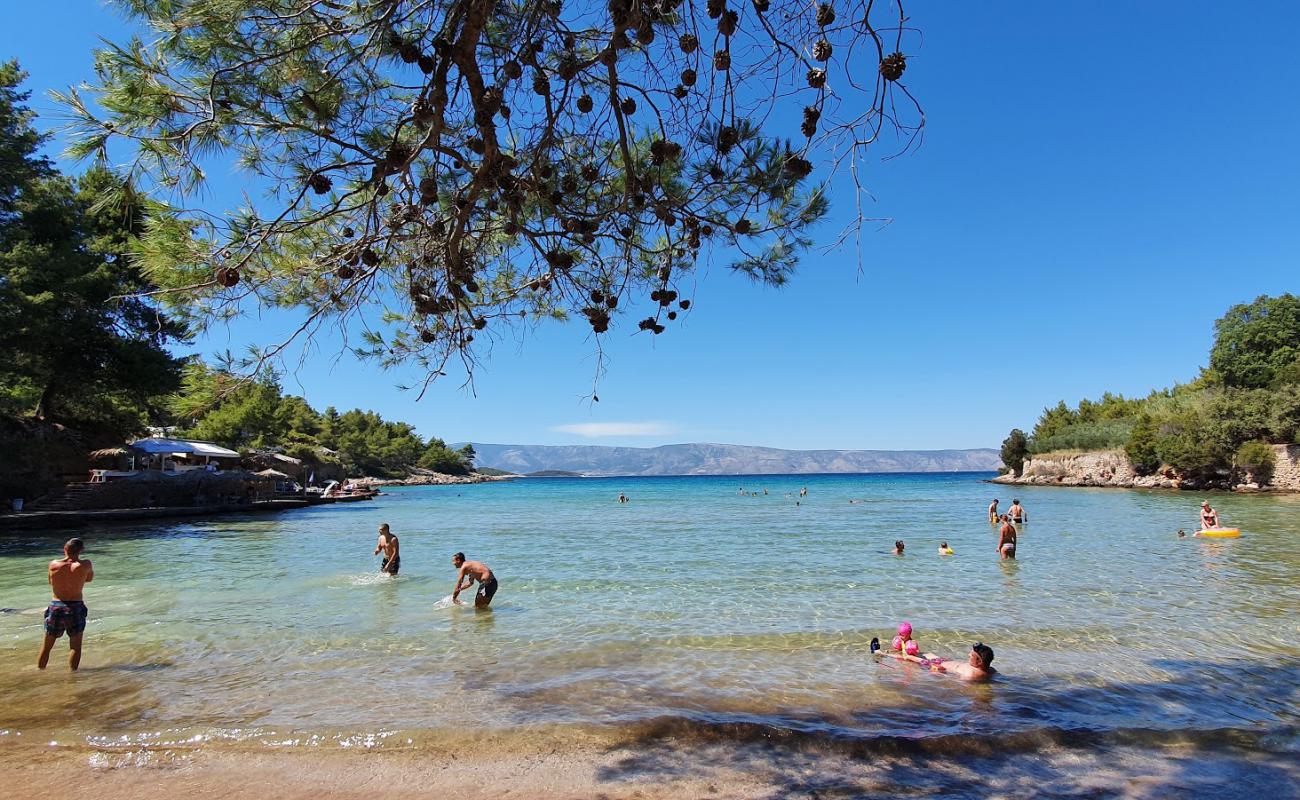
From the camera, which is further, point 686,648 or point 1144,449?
point 1144,449

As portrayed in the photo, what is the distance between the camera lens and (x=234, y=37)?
367 cm

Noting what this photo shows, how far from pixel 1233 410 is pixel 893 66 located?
5259cm

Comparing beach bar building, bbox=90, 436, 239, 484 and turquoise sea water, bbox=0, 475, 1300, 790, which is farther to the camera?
beach bar building, bbox=90, 436, 239, 484

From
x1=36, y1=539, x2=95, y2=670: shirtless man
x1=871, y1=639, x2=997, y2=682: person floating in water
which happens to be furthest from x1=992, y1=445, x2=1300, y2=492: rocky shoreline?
x1=36, y1=539, x2=95, y2=670: shirtless man

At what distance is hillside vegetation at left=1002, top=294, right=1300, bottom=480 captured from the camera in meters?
39.3

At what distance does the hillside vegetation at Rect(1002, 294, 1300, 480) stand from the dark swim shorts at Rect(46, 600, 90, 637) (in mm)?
52324

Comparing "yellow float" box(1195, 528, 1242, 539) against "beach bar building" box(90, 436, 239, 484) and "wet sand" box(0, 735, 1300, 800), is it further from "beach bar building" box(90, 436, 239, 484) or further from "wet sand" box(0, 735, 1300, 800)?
A: "beach bar building" box(90, 436, 239, 484)

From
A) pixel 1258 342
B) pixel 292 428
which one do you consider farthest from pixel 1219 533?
pixel 292 428

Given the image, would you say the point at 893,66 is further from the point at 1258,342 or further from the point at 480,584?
the point at 1258,342

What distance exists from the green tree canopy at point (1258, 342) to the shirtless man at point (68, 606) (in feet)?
195

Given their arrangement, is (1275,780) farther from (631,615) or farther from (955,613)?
(631,615)

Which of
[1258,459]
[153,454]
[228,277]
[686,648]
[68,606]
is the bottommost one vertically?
[686,648]

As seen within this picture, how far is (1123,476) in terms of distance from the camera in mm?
53531

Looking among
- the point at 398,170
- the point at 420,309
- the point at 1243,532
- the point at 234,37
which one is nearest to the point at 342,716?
the point at 420,309
